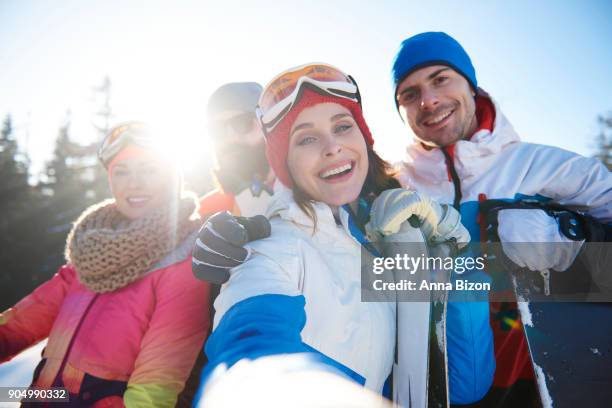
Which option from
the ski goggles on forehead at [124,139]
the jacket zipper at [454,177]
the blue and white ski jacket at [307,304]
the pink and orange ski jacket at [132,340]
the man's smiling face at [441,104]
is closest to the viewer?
the blue and white ski jacket at [307,304]

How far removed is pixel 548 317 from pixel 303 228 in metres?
1.74

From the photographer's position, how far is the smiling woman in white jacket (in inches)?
48.9

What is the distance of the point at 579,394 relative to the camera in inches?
66.7

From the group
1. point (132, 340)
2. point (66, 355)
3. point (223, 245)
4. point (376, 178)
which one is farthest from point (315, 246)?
point (66, 355)

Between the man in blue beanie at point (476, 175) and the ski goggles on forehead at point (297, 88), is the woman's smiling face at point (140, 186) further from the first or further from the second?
the man in blue beanie at point (476, 175)

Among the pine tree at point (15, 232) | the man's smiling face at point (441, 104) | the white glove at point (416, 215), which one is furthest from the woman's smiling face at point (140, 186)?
the pine tree at point (15, 232)

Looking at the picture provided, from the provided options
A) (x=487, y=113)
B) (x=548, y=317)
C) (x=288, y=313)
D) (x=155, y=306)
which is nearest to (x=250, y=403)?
(x=288, y=313)

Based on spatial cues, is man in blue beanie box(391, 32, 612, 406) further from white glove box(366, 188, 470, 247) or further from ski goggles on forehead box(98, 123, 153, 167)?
ski goggles on forehead box(98, 123, 153, 167)

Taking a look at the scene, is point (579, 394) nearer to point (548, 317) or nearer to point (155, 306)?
point (548, 317)

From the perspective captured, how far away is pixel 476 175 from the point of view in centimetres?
244

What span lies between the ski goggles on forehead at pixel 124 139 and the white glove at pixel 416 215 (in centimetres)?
211

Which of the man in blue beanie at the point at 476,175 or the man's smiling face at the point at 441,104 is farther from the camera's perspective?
the man's smiling face at the point at 441,104

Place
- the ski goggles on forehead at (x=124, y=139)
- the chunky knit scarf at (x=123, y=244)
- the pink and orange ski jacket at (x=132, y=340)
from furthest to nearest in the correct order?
1. the ski goggles on forehead at (x=124, y=139)
2. the chunky knit scarf at (x=123, y=244)
3. the pink and orange ski jacket at (x=132, y=340)

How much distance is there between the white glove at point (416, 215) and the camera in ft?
5.84
